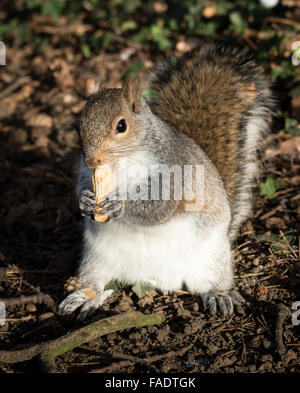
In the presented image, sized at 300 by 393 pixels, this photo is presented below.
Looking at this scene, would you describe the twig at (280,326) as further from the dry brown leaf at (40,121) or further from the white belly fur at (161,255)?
the dry brown leaf at (40,121)

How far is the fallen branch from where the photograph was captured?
5.03 ft

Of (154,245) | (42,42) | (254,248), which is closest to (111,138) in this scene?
(154,245)

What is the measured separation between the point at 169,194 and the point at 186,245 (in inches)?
7.7

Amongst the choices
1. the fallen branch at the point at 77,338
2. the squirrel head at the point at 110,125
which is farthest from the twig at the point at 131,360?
the squirrel head at the point at 110,125

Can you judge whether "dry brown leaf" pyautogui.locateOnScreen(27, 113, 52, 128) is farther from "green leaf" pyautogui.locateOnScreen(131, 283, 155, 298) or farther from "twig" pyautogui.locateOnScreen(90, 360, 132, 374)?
"twig" pyautogui.locateOnScreen(90, 360, 132, 374)

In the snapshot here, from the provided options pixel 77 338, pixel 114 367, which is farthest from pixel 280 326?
pixel 77 338

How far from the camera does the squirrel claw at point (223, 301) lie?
5.83 ft

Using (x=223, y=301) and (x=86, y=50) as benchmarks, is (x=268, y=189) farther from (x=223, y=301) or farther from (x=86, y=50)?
(x=86, y=50)

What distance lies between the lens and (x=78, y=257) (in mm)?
2174

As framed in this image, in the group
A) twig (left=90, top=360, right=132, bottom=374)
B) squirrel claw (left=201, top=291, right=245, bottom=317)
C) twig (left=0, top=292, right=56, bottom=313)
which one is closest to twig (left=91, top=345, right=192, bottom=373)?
twig (left=90, top=360, right=132, bottom=374)

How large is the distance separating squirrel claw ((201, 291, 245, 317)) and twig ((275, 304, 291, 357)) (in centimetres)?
18

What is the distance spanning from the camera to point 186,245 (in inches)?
68.0

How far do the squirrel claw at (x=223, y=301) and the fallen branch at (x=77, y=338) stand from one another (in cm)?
20

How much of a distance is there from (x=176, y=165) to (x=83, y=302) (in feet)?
2.14
